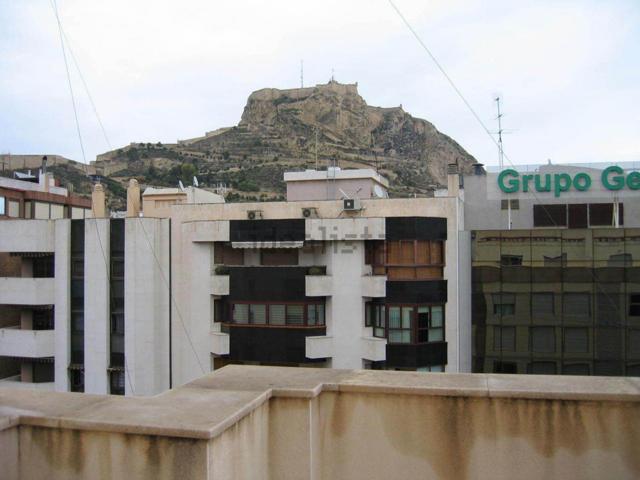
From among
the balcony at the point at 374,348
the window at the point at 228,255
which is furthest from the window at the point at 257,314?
the balcony at the point at 374,348

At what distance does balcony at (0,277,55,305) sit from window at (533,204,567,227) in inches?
801

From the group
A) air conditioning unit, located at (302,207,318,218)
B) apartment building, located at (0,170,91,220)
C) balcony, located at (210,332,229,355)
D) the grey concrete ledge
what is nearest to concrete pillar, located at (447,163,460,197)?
air conditioning unit, located at (302,207,318,218)

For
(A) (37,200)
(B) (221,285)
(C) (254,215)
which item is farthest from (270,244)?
(A) (37,200)

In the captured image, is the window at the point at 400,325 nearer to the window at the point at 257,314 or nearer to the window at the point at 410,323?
the window at the point at 410,323

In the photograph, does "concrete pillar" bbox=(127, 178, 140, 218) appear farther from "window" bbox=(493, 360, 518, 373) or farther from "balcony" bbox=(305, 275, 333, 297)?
"window" bbox=(493, 360, 518, 373)

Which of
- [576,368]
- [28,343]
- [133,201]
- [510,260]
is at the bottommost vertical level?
[576,368]

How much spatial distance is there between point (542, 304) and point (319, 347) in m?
8.24

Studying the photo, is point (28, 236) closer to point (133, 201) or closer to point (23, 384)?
point (133, 201)

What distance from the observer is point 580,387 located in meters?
4.29

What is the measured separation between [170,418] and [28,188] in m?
31.7

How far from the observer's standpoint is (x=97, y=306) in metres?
23.3

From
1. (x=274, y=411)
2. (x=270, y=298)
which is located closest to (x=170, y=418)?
(x=274, y=411)

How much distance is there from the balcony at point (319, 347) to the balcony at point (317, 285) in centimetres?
159

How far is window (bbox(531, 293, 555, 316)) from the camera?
21000mm
